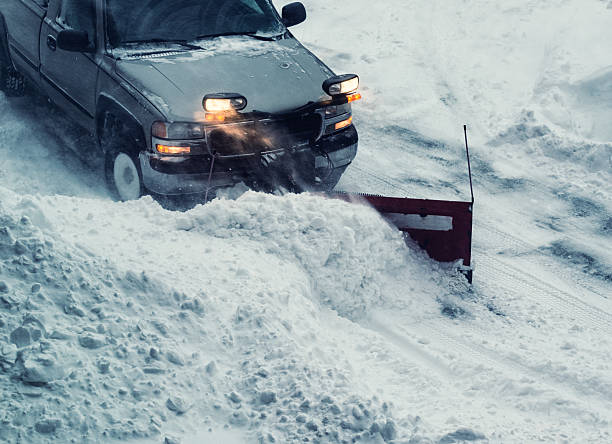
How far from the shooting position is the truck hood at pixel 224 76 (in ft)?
16.9

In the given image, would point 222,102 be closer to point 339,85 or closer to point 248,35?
point 339,85

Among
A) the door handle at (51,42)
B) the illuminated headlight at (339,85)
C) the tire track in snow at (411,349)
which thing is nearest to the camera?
the tire track in snow at (411,349)

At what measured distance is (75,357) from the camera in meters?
3.26

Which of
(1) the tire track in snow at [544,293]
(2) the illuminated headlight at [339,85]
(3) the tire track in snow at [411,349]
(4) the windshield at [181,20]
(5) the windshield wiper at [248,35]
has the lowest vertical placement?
(3) the tire track in snow at [411,349]

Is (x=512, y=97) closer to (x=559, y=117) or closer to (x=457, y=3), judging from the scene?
(x=559, y=117)

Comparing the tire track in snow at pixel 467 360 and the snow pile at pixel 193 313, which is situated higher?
the snow pile at pixel 193 313

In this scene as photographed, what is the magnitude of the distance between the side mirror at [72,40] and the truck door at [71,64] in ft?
0.49

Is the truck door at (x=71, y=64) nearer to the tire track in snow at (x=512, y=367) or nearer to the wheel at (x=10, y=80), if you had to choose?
the wheel at (x=10, y=80)

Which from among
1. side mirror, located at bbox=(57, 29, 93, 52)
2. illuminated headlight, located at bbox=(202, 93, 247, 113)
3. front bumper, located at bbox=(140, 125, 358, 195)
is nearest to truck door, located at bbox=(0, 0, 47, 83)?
side mirror, located at bbox=(57, 29, 93, 52)

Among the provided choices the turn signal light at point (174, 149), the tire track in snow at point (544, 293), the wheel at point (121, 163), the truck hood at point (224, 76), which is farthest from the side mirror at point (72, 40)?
the tire track in snow at point (544, 293)

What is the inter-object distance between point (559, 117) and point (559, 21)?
3005 mm

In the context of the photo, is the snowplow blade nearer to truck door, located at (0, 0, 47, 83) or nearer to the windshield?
the windshield

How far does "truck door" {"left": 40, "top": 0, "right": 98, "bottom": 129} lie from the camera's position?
18.8 ft

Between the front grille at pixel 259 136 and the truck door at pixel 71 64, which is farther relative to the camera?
the truck door at pixel 71 64
